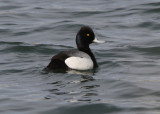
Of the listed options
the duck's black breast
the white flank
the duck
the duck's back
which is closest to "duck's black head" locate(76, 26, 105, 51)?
the duck

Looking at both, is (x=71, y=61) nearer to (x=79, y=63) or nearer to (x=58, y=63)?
(x=79, y=63)

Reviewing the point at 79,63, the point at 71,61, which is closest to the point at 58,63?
the point at 71,61

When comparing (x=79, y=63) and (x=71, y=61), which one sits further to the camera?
(x=79, y=63)

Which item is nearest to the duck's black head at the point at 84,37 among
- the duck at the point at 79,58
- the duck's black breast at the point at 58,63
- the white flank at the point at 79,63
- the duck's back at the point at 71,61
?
the duck at the point at 79,58

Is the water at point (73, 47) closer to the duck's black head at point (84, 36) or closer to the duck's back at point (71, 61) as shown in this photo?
the duck's back at point (71, 61)

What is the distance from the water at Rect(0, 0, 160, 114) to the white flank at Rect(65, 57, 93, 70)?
0.21m

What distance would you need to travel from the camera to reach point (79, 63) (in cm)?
1293

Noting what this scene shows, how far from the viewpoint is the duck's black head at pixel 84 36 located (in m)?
13.6

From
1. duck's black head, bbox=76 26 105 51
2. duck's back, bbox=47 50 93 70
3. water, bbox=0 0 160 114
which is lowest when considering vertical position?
water, bbox=0 0 160 114

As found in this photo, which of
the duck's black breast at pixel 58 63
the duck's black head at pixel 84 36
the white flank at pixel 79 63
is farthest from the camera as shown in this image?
the duck's black head at pixel 84 36

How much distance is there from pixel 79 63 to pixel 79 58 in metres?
0.14

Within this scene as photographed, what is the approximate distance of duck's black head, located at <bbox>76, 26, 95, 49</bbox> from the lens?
1364 cm

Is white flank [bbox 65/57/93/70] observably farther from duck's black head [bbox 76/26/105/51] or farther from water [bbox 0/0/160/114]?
duck's black head [bbox 76/26/105/51]

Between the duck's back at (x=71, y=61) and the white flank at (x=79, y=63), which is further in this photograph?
the white flank at (x=79, y=63)
